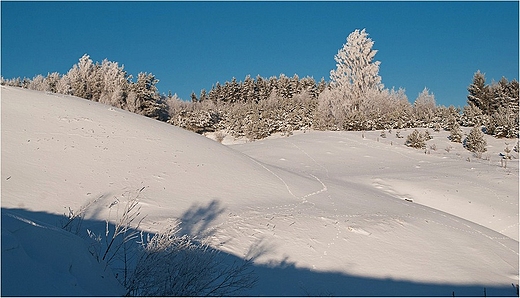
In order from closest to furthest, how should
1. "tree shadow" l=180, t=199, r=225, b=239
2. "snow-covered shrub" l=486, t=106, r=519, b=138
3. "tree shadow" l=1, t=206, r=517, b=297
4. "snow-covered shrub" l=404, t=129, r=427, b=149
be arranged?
"tree shadow" l=1, t=206, r=517, b=297 → "tree shadow" l=180, t=199, r=225, b=239 → "snow-covered shrub" l=404, t=129, r=427, b=149 → "snow-covered shrub" l=486, t=106, r=519, b=138

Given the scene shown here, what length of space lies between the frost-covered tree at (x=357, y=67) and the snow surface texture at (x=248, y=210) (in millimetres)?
21213

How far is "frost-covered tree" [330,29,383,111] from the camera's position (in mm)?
34031

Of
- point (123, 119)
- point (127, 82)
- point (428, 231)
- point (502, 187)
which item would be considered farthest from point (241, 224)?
point (127, 82)

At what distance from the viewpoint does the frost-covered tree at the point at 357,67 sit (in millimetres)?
34031

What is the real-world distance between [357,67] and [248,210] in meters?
30.0

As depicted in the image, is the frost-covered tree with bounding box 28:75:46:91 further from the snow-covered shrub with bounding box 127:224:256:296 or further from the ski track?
the snow-covered shrub with bounding box 127:224:256:296

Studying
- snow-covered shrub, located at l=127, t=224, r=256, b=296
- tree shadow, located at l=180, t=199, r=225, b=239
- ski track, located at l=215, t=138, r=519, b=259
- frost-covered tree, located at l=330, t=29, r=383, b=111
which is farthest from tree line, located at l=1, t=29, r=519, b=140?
snow-covered shrub, located at l=127, t=224, r=256, b=296

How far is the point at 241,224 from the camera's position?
650cm

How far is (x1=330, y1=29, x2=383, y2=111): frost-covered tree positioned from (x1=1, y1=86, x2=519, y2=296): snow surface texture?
2121cm

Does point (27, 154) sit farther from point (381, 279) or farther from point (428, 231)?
point (428, 231)

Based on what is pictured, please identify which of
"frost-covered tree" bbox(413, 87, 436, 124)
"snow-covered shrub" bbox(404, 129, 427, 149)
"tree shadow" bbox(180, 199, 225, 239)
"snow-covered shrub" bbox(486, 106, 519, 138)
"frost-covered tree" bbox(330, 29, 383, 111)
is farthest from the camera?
"frost-covered tree" bbox(330, 29, 383, 111)

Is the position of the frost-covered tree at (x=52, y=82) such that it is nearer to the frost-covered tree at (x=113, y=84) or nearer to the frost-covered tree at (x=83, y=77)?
the frost-covered tree at (x=83, y=77)

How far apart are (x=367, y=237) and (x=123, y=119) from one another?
882cm

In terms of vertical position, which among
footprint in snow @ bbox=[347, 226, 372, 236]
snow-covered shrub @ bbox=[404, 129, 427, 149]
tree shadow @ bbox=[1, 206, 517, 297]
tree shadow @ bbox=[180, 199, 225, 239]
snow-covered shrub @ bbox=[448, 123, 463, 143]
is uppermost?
snow-covered shrub @ bbox=[448, 123, 463, 143]
